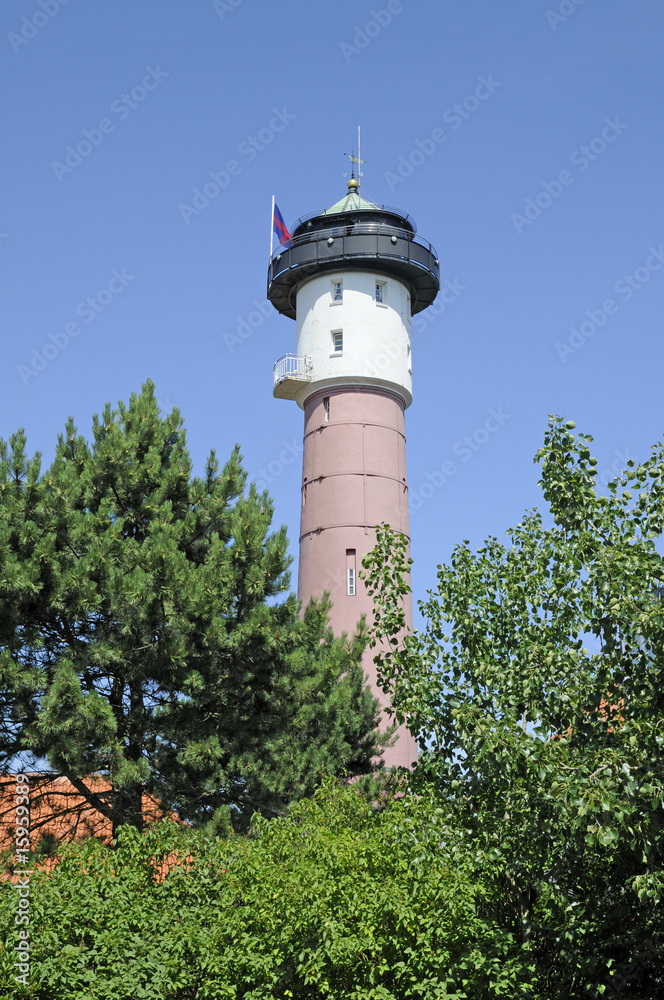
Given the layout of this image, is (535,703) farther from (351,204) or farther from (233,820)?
(351,204)

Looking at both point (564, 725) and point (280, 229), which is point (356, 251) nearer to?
point (280, 229)

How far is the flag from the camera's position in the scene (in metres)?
33.8

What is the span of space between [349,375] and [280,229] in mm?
6135

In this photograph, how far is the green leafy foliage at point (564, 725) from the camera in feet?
27.3

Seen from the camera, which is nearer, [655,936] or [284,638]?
[655,936]

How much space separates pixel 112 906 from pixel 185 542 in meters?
7.34

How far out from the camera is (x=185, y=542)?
58.5 ft

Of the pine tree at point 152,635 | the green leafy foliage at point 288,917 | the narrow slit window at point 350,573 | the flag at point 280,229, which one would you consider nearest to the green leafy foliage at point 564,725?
the green leafy foliage at point 288,917

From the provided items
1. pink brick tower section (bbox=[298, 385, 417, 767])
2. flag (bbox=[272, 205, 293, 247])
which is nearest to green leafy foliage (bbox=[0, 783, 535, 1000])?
pink brick tower section (bbox=[298, 385, 417, 767])

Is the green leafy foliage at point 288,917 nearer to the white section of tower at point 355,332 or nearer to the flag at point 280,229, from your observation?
the white section of tower at point 355,332

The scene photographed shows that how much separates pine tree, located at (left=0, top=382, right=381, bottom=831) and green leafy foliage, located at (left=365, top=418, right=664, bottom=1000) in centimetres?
578

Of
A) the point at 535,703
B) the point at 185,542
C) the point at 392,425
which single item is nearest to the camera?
the point at 535,703

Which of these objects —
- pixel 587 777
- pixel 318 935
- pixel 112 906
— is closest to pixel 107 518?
pixel 112 906

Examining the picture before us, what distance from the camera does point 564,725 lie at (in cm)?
955
